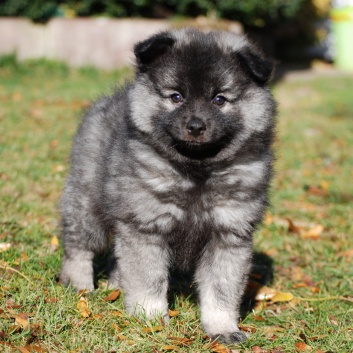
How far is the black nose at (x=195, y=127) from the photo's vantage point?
2900 mm

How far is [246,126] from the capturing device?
3.09 metres

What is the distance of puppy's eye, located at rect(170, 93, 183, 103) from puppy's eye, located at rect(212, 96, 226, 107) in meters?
0.17

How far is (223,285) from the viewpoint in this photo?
321 centimetres

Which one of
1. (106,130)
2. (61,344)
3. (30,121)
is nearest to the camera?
(61,344)

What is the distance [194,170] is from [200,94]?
39cm

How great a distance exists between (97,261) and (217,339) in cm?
130

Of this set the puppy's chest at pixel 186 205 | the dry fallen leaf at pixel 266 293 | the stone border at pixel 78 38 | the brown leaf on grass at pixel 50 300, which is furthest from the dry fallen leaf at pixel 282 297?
the stone border at pixel 78 38

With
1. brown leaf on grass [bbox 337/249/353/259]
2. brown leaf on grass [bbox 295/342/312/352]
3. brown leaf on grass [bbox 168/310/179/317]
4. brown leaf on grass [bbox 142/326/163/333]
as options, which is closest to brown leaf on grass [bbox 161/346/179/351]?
brown leaf on grass [bbox 142/326/163/333]

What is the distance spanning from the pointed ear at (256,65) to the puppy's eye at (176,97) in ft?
1.22

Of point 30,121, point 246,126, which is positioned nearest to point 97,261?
point 246,126

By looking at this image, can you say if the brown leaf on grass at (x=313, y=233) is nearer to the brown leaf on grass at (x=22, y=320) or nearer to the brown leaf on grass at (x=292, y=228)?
the brown leaf on grass at (x=292, y=228)

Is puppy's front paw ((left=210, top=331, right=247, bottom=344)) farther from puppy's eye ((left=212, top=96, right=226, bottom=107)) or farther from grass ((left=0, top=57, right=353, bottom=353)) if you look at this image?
puppy's eye ((left=212, top=96, right=226, bottom=107))

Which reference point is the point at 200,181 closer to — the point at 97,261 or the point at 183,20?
the point at 97,261

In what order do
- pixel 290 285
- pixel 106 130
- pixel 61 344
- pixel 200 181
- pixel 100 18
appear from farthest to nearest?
pixel 100 18
pixel 290 285
pixel 106 130
pixel 200 181
pixel 61 344
